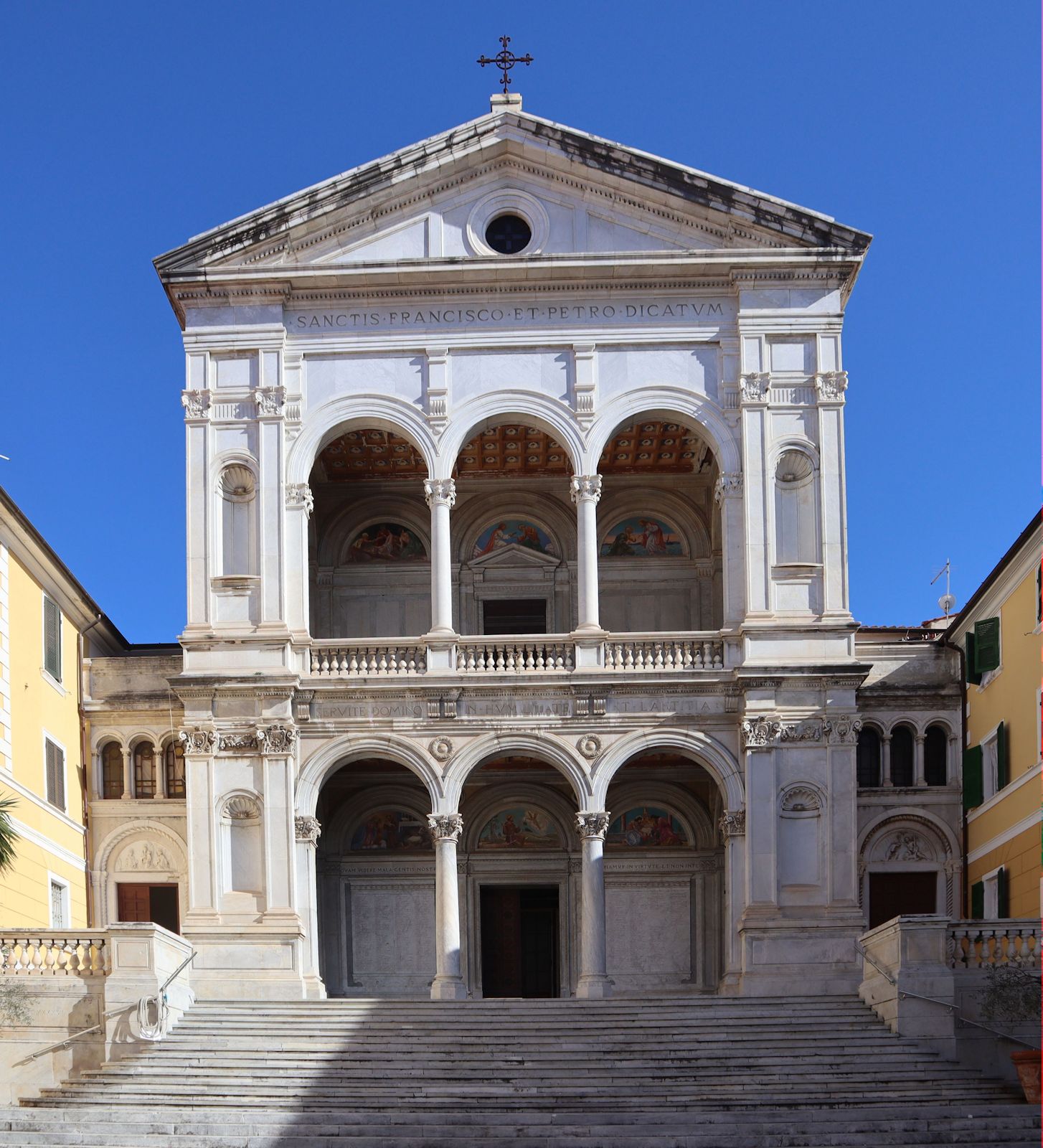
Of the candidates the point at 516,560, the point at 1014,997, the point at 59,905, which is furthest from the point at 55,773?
the point at 1014,997

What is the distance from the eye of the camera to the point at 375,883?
41125 mm

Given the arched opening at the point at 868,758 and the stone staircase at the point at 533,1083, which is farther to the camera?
the arched opening at the point at 868,758

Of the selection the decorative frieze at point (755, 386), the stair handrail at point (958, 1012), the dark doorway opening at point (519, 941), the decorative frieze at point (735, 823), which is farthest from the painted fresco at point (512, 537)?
the stair handrail at point (958, 1012)

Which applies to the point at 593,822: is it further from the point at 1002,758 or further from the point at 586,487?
the point at 1002,758

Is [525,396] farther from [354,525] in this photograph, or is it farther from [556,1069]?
[556,1069]

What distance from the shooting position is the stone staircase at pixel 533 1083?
92.5ft

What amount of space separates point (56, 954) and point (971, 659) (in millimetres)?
18113

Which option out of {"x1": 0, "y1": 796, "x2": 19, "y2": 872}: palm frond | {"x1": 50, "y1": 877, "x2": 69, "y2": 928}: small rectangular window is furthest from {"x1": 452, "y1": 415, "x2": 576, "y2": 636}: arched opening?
{"x1": 0, "y1": 796, "x2": 19, "y2": 872}: palm frond

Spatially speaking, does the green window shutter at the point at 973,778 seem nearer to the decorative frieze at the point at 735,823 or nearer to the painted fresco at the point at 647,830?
the decorative frieze at the point at 735,823

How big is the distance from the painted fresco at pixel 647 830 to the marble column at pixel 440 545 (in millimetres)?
6157

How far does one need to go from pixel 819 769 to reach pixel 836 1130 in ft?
32.2

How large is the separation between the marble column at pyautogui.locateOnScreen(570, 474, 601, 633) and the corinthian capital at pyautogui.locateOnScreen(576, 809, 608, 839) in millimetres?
3371

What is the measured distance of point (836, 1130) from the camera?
92.2ft

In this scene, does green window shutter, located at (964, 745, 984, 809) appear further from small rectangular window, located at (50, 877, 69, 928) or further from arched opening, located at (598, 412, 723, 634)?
small rectangular window, located at (50, 877, 69, 928)
